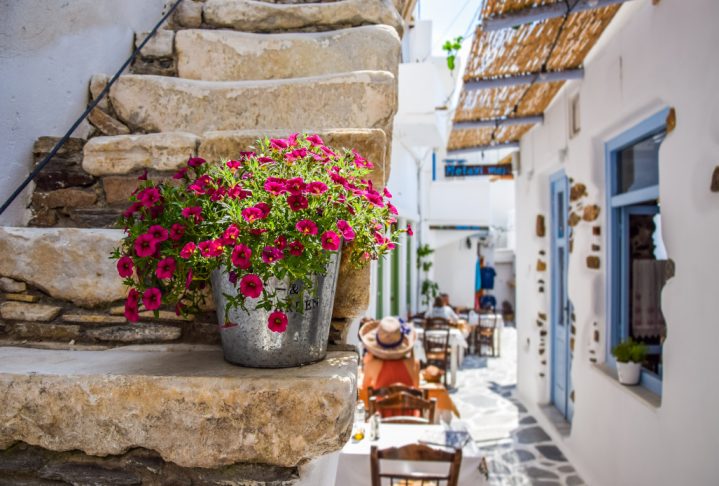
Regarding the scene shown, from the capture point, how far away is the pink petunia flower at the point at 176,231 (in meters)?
1.08

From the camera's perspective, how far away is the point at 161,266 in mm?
1048

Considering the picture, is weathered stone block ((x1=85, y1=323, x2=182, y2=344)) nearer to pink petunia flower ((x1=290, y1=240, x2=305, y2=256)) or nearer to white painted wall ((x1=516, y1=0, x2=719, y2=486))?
pink petunia flower ((x1=290, y1=240, x2=305, y2=256))

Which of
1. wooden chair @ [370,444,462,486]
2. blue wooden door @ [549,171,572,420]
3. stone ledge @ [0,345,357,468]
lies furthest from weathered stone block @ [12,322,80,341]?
blue wooden door @ [549,171,572,420]

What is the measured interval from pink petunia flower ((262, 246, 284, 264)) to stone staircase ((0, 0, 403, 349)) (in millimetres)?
362

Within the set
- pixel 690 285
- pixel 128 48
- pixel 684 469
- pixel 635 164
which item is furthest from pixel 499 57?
pixel 684 469

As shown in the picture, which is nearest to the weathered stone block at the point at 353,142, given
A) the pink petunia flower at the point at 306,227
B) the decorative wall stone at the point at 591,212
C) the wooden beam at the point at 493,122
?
the pink petunia flower at the point at 306,227

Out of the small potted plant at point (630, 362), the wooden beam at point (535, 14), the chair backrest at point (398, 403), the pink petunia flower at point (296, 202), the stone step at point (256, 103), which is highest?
the wooden beam at point (535, 14)

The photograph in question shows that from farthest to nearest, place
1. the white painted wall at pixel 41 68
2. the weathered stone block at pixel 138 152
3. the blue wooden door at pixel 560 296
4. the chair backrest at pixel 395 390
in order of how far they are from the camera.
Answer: the blue wooden door at pixel 560 296 < the chair backrest at pixel 395 390 < the white painted wall at pixel 41 68 < the weathered stone block at pixel 138 152

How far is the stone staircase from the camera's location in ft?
4.73

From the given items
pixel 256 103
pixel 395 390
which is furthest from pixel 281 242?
pixel 395 390

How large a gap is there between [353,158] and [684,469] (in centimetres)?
224

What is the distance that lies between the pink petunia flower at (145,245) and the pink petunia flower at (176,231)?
4 centimetres

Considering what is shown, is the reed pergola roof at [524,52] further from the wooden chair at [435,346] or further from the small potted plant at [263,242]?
the wooden chair at [435,346]

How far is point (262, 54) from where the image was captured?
1.97 m
